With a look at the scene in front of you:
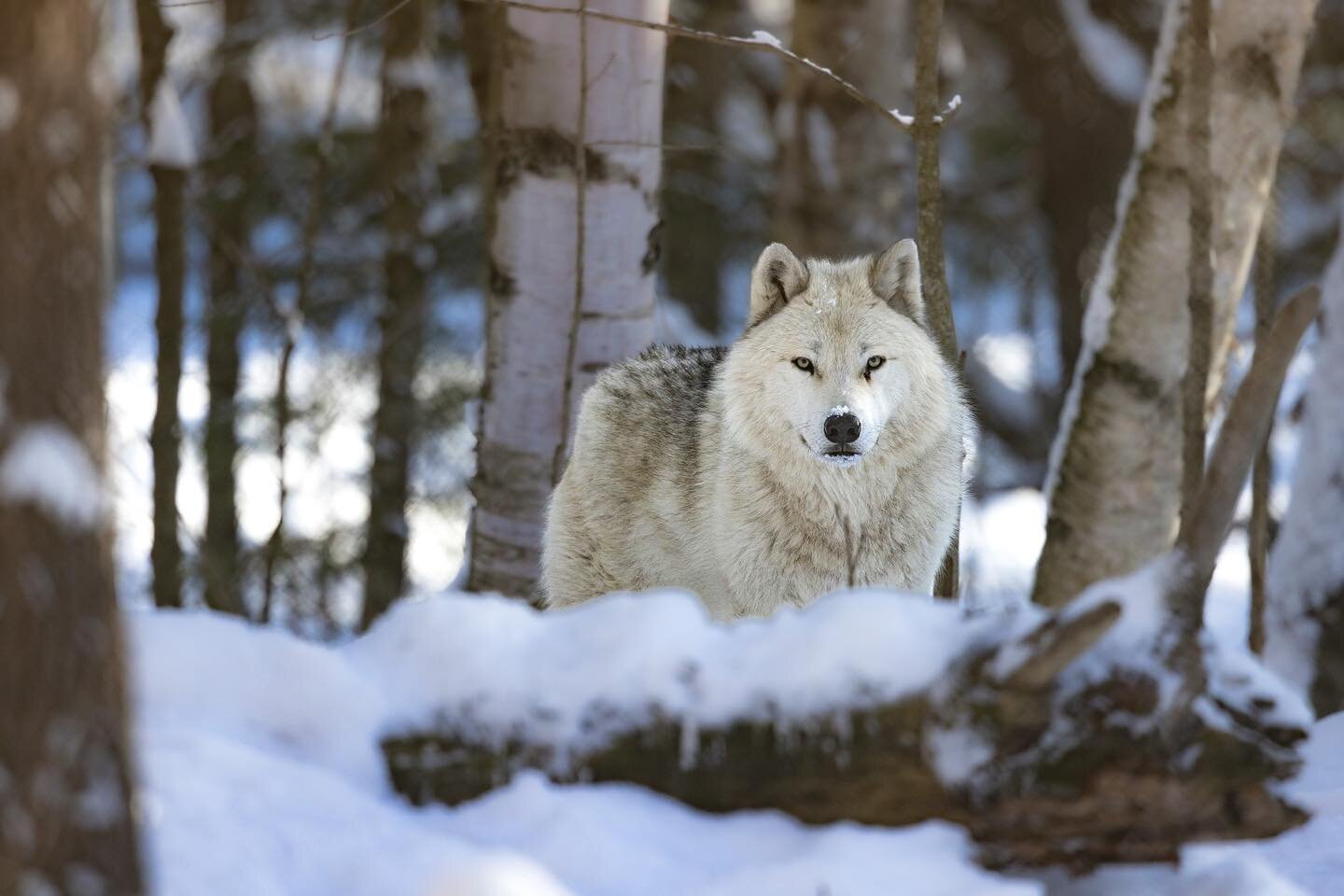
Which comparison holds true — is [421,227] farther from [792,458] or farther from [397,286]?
[792,458]

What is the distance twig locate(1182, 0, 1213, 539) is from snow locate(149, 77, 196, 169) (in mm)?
4046

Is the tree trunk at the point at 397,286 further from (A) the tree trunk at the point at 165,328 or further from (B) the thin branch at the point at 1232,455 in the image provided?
(B) the thin branch at the point at 1232,455

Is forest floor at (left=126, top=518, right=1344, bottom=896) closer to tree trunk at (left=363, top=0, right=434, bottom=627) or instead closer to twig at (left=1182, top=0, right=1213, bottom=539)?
twig at (left=1182, top=0, right=1213, bottom=539)

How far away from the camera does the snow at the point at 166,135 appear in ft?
19.0

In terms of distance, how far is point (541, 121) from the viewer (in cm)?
507

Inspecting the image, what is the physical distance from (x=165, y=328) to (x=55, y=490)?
14.8 ft

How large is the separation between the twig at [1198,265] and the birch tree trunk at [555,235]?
75.5 inches

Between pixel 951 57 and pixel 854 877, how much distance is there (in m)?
13.5

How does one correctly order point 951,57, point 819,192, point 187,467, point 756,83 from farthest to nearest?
point 951,57, point 187,467, point 756,83, point 819,192

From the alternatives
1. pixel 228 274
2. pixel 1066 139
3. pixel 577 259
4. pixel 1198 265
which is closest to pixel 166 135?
pixel 577 259

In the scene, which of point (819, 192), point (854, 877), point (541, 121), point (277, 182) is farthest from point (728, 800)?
point (277, 182)

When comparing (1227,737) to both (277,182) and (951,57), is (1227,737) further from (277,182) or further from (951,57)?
(951,57)

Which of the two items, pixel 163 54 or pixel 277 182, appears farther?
pixel 277 182

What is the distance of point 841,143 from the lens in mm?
8992
